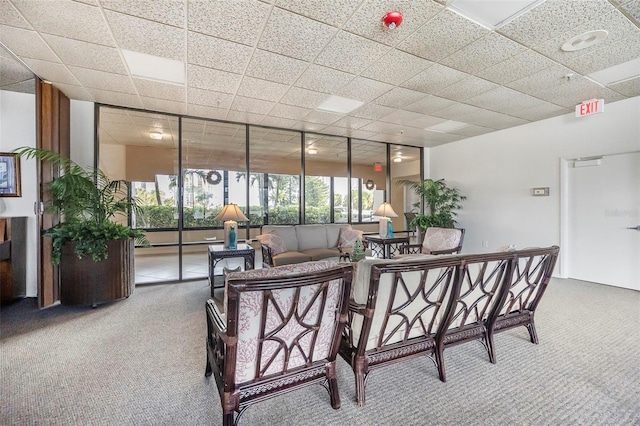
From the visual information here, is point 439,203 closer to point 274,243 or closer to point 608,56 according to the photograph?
point 608,56

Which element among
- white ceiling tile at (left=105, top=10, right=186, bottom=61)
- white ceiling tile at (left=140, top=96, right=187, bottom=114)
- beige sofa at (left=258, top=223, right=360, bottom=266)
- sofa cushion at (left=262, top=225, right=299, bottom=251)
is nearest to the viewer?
white ceiling tile at (left=105, top=10, right=186, bottom=61)

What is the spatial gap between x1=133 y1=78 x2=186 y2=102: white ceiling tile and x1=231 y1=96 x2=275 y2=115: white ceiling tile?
0.67m

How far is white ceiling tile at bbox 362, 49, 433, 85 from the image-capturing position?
2811 mm

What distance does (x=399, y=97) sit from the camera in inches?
151

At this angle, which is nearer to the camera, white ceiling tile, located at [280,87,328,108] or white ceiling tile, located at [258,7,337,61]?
white ceiling tile, located at [258,7,337,61]

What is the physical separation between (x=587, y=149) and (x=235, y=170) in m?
5.77

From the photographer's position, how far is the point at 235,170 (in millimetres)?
5344

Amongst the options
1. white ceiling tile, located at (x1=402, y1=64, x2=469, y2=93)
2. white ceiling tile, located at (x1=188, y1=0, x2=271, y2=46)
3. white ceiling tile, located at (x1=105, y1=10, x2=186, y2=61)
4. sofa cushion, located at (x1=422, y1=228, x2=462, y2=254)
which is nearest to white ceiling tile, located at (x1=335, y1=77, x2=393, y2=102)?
white ceiling tile, located at (x1=402, y1=64, x2=469, y2=93)

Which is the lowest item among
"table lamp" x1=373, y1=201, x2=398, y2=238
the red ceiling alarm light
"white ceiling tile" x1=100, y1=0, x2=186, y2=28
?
"table lamp" x1=373, y1=201, x2=398, y2=238

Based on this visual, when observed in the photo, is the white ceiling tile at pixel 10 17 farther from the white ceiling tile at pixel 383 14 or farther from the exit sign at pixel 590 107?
the exit sign at pixel 590 107

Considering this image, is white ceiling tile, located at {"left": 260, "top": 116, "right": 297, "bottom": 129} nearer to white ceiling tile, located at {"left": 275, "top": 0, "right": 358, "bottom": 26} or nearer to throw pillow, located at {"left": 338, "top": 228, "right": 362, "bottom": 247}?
throw pillow, located at {"left": 338, "top": 228, "right": 362, "bottom": 247}

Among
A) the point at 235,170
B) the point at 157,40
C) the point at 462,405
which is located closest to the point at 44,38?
the point at 157,40

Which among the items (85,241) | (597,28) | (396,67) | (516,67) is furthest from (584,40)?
(85,241)

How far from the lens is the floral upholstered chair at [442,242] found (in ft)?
14.5
